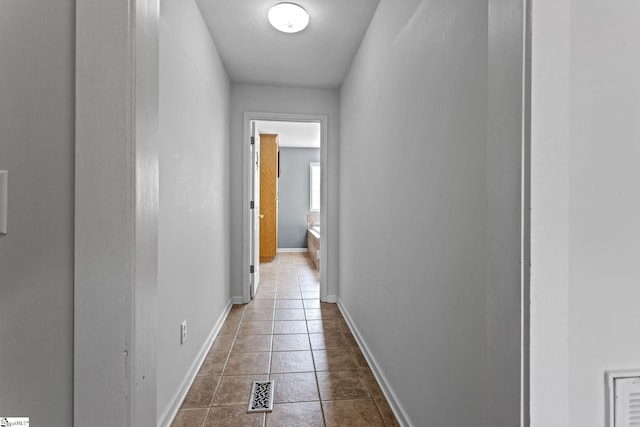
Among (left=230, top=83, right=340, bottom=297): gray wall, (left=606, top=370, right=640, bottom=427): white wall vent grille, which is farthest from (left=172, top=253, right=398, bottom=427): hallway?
(left=606, top=370, right=640, bottom=427): white wall vent grille

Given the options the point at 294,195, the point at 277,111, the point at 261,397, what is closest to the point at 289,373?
the point at 261,397

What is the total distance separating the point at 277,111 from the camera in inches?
135

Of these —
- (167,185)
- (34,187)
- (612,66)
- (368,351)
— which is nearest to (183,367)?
(167,185)

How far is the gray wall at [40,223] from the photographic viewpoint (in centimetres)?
63

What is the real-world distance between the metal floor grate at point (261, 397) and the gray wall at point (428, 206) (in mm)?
676

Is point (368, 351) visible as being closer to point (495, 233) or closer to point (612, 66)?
point (495, 233)

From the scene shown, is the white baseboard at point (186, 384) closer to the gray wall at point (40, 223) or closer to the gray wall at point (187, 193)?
the gray wall at point (187, 193)

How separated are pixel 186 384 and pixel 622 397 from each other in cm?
192

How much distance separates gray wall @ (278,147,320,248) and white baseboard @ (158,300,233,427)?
185 inches

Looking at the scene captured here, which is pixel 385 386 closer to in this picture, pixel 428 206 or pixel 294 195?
pixel 428 206

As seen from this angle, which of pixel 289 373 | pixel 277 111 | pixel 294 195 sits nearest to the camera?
pixel 289 373

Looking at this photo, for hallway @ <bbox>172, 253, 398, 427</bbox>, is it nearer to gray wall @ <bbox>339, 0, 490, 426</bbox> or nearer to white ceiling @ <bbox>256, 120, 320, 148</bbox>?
gray wall @ <bbox>339, 0, 490, 426</bbox>

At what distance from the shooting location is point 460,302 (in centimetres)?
105

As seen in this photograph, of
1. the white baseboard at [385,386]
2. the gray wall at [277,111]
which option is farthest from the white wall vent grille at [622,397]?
the gray wall at [277,111]
